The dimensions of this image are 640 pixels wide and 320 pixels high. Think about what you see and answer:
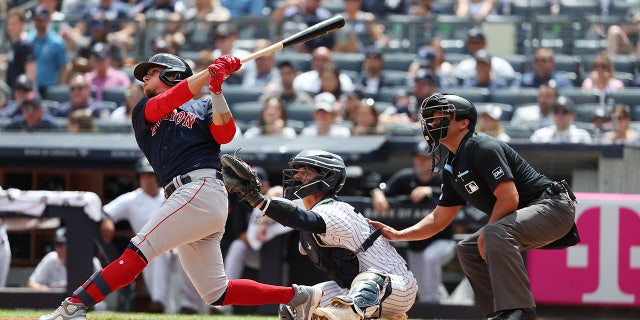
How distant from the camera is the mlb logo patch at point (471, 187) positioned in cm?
Answer: 548

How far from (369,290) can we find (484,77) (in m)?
6.19

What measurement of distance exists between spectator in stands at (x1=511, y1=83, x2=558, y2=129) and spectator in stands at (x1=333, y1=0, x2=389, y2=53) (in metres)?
2.25

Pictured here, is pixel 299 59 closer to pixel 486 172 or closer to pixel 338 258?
pixel 338 258

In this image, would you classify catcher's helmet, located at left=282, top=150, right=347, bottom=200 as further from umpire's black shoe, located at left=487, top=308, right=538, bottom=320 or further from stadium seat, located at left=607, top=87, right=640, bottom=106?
stadium seat, located at left=607, top=87, right=640, bottom=106

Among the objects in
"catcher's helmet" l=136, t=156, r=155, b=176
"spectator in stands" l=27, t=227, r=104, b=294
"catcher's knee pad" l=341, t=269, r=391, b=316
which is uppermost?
"catcher's knee pad" l=341, t=269, r=391, b=316

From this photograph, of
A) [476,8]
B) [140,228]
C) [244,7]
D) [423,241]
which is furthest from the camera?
[244,7]

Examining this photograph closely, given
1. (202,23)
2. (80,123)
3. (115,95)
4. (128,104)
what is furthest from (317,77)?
(80,123)

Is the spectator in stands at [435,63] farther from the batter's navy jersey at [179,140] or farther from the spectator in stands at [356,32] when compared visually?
the batter's navy jersey at [179,140]

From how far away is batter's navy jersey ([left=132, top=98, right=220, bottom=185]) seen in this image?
5418 millimetres

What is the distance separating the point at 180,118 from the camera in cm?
548

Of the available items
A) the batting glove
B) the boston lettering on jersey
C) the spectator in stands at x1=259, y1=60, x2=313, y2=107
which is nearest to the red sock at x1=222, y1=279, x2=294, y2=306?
the boston lettering on jersey

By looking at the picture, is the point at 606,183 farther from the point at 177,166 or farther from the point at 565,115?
the point at 177,166

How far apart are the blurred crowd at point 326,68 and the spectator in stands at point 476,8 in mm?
15

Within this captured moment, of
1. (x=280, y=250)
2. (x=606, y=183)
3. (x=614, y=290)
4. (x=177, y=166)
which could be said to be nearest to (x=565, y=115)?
(x=606, y=183)
